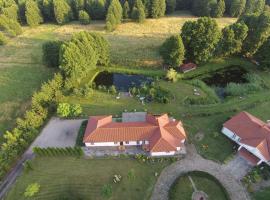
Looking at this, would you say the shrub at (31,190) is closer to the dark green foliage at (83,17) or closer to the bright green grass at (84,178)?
the bright green grass at (84,178)

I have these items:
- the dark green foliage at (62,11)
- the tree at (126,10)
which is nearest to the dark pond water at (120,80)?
the tree at (126,10)

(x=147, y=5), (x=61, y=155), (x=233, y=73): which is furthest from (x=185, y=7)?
(x=61, y=155)

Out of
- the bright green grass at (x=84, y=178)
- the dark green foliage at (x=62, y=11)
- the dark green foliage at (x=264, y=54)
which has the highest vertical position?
the dark green foliage at (x=62, y=11)

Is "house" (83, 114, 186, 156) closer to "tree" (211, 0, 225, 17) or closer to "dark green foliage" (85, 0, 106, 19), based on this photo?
"dark green foliage" (85, 0, 106, 19)

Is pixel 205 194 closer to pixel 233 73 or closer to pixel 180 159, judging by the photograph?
pixel 180 159

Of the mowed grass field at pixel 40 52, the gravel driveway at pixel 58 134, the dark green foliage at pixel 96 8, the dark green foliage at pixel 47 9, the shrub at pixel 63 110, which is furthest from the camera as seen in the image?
the dark green foliage at pixel 96 8

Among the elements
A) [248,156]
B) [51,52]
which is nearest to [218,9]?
[51,52]
